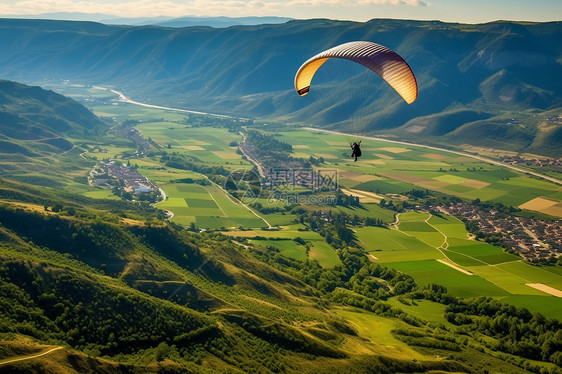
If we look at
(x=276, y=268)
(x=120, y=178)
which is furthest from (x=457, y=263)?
(x=120, y=178)

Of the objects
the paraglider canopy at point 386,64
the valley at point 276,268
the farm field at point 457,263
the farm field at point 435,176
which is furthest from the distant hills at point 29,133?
the paraglider canopy at point 386,64

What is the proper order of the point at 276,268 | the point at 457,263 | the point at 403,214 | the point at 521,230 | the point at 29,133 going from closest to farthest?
1. the point at 276,268
2. the point at 457,263
3. the point at 521,230
4. the point at 403,214
5. the point at 29,133

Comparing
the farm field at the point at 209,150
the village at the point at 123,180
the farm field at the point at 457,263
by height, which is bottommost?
the farm field at the point at 457,263

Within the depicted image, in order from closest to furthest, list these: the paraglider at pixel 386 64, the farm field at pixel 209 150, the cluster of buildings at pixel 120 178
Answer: the paraglider at pixel 386 64 → the cluster of buildings at pixel 120 178 → the farm field at pixel 209 150

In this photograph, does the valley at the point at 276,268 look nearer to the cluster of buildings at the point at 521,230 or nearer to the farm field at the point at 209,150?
the cluster of buildings at the point at 521,230

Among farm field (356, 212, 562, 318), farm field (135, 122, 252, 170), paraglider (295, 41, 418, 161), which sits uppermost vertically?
paraglider (295, 41, 418, 161)

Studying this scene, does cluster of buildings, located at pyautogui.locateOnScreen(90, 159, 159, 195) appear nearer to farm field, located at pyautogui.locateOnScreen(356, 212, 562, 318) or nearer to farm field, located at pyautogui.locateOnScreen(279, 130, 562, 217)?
farm field, located at pyautogui.locateOnScreen(279, 130, 562, 217)

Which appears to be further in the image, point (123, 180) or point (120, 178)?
point (120, 178)

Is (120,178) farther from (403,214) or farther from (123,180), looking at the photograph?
(403,214)

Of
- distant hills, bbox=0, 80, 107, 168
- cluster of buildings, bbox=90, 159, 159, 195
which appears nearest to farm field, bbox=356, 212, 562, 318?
cluster of buildings, bbox=90, 159, 159, 195
